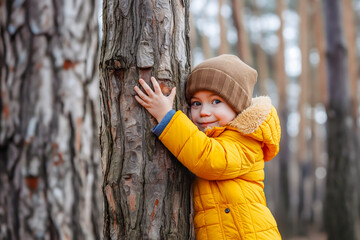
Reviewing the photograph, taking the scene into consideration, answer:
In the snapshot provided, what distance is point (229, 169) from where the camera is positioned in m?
2.23

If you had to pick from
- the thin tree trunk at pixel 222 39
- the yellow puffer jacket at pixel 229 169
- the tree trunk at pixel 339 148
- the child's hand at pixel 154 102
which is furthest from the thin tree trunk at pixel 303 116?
the child's hand at pixel 154 102

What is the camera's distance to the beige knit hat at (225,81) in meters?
2.35

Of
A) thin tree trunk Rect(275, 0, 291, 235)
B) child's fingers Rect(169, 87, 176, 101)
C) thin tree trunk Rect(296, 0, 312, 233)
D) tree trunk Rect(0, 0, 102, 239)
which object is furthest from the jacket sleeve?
thin tree trunk Rect(296, 0, 312, 233)

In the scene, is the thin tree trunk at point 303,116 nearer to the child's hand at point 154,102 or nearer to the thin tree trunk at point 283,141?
the thin tree trunk at point 283,141

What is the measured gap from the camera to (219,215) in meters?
2.26

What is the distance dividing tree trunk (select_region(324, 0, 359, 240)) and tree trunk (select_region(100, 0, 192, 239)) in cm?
525

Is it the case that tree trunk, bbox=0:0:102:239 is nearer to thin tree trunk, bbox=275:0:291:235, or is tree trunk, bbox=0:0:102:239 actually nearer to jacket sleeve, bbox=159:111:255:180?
jacket sleeve, bbox=159:111:255:180

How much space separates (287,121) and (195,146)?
1048cm

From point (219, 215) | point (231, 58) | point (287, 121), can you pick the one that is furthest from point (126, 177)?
point (287, 121)

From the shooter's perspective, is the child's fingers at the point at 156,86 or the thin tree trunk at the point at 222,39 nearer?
the child's fingers at the point at 156,86

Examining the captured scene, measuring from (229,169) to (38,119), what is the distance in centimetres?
108

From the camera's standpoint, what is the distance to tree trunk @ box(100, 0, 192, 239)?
2191 mm

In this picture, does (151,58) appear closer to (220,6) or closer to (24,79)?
(24,79)

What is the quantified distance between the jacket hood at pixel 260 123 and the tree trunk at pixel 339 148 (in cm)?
486
